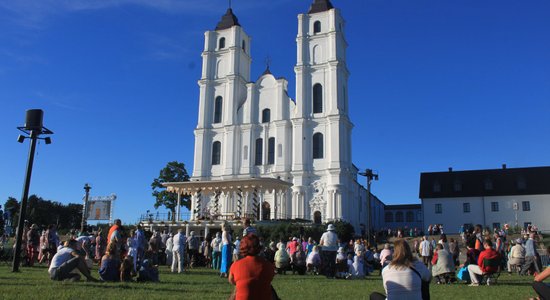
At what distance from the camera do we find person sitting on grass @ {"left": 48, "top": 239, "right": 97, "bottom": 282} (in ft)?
36.2

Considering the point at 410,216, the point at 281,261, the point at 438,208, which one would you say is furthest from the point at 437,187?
the point at 281,261

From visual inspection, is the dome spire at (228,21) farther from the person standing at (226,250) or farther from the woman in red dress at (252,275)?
the woman in red dress at (252,275)

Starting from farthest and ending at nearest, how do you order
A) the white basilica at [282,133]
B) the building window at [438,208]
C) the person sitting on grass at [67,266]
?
the building window at [438,208] → the white basilica at [282,133] → the person sitting on grass at [67,266]

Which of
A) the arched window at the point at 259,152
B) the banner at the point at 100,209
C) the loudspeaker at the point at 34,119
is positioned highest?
the arched window at the point at 259,152

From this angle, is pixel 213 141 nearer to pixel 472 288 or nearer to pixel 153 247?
pixel 153 247

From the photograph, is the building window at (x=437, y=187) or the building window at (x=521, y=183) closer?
the building window at (x=521, y=183)

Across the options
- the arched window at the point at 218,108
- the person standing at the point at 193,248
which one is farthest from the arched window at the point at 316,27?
the person standing at the point at 193,248

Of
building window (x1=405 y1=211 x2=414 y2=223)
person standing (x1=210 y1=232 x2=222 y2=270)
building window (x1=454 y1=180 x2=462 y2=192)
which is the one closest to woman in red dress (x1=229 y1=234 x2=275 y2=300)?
person standing (x1=210 y1=232 x2=222 y2=270)

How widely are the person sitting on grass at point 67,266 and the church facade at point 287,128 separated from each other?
35694mm

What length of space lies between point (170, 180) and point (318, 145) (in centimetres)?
2179

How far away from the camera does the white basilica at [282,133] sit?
4891 centimetres

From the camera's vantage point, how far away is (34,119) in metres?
15.8

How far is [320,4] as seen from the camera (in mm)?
55781

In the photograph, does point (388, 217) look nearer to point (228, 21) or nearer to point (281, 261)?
point (228, 21)
